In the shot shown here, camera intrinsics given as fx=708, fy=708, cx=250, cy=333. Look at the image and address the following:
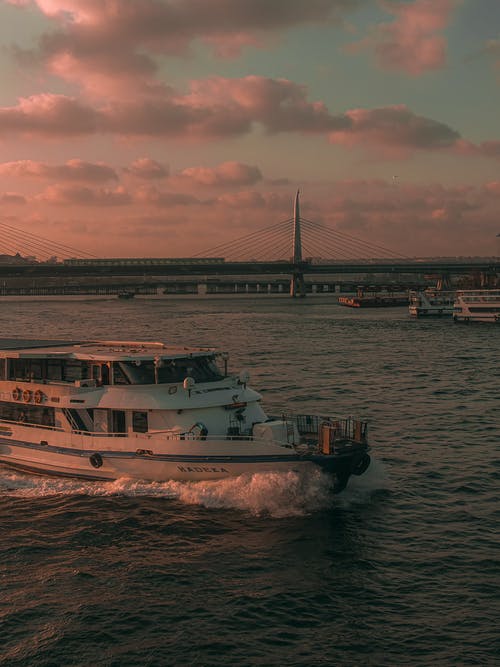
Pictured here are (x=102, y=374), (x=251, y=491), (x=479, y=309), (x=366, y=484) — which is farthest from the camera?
(x=479, y=309)

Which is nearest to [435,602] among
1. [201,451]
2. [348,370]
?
[201,451]

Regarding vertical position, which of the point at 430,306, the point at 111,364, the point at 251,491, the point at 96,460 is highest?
the point at 111,364

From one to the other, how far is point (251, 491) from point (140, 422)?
4.65m

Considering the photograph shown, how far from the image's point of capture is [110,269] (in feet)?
547

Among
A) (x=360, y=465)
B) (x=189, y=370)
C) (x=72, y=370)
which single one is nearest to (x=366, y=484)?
(x=360, y=465)

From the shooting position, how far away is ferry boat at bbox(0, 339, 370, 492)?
22.2 metres

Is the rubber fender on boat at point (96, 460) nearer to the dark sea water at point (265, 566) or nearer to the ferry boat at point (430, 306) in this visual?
the dark sea water at point (265, 566)

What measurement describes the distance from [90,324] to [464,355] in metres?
62.0

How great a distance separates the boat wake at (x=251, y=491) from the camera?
21594 millimetres

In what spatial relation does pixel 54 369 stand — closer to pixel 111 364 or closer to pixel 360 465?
pixel 111 364

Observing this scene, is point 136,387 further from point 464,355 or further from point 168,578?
point 464,355

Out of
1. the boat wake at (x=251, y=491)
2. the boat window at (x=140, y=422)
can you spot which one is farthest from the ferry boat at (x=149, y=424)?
the boat wake at (x=251, y=491)

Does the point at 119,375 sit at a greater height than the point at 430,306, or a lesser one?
greater

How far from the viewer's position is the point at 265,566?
18.4 metres
